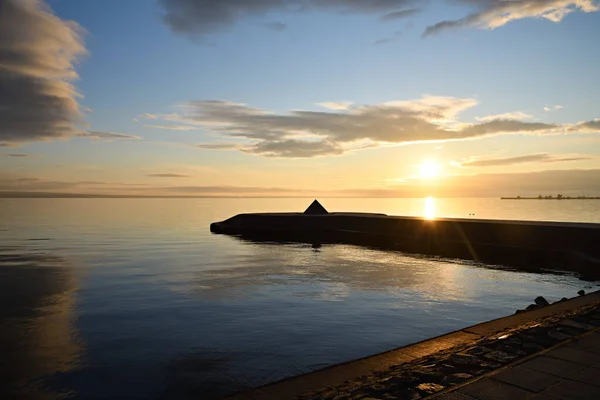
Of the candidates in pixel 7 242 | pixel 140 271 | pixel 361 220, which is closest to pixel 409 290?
pixel 140 271

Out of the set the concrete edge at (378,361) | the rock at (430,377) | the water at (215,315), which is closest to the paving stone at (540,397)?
the rock at (430,377)

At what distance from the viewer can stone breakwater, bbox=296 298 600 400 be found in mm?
5551

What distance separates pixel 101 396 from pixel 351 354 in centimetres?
480

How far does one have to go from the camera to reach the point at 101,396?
718cm

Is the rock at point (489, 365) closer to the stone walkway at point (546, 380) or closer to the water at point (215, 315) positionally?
the stone walkway at point (546, 380)

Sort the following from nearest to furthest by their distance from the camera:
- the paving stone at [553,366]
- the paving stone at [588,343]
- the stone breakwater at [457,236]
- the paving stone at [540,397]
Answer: the paving stone at [540,397] < the paving stone at [553,366] < the paving stone at [588,343] < the stone breakwater at [457,236]

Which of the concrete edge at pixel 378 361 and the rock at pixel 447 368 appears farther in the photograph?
the rock at pixel 447 368

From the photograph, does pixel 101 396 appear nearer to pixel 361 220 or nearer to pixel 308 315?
pixel 308 315

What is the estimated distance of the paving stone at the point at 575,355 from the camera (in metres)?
6.17

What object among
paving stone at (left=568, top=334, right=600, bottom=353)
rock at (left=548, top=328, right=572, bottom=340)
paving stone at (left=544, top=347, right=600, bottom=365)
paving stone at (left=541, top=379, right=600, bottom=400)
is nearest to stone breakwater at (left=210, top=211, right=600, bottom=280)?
rock at (left=548, top=328, right=572, bottom=340)

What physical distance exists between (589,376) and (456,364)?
5.49 feet

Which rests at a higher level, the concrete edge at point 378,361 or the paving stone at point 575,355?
the paving stone at point 575,355

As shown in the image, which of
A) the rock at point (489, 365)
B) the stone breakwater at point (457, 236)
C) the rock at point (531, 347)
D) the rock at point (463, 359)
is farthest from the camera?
the stone breakwater at point (457, 236)

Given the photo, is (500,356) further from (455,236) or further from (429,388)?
(455,236)
